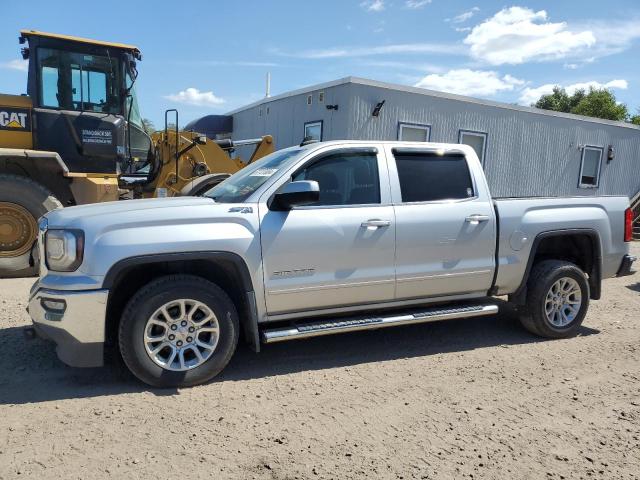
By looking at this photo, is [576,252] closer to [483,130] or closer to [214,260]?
[214,260]

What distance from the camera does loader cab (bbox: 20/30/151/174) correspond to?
24.2 feet

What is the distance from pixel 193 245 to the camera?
3609mm

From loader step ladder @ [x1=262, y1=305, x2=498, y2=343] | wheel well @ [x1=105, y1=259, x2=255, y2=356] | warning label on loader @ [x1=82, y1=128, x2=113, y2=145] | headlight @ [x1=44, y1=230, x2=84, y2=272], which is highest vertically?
warning label on loader @ [x1=82, y1=128, x2=113, y2=145]

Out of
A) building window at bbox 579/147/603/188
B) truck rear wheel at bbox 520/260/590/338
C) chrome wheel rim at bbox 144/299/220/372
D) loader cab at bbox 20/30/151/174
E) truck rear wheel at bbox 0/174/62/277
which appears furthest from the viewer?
building window at bbox 579/147/603/188

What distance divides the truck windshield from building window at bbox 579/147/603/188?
15686 mm

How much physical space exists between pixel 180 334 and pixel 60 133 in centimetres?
530

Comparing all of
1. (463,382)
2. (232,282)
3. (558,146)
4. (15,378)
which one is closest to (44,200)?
(15,378)

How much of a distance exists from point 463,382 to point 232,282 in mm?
2037

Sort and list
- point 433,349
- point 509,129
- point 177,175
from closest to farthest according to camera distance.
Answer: point 433,349 → point 177,175 → point 509,129

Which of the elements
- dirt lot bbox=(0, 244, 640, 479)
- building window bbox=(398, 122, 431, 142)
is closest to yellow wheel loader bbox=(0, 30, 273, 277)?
dirt lot bbox=(0, 244, 640, 479)

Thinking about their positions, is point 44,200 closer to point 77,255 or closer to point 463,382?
point 77,255

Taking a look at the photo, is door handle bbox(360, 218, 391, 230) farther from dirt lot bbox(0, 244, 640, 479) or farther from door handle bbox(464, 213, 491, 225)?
dirt lot bbox(0, 244, 640, 479)

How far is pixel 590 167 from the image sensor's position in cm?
1742

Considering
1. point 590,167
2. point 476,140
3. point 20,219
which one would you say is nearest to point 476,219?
point 20,219
